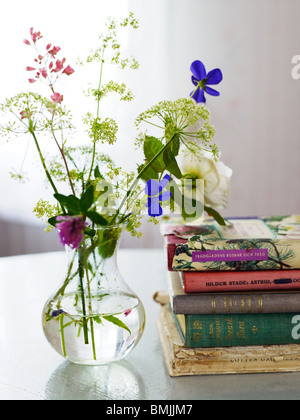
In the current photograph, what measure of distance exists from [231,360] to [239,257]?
15 centimetres

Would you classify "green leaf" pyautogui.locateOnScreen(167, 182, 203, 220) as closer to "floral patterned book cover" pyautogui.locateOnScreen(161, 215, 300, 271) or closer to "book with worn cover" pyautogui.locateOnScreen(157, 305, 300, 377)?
"floral patterned book cover" pyautogui.locateOnScreen(161, 215, 300, 271)

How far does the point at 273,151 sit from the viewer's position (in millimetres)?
2529

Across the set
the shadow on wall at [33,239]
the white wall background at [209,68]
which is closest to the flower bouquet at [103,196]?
the white wall background at [209,68]

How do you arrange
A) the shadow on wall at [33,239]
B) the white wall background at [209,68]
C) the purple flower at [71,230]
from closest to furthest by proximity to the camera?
the purple flower at [71,230]
the white wall background at [209,68]
the shadow on wall at [33,239]

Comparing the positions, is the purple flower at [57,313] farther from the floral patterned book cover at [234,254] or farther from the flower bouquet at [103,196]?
the floral patterned book cover at [234,254]

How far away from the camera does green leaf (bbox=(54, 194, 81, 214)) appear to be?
0.64 metres

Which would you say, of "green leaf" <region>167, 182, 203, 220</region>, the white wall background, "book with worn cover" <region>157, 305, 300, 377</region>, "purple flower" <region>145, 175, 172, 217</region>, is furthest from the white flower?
the white wall background

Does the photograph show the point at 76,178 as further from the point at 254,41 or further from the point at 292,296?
the point at 254,41

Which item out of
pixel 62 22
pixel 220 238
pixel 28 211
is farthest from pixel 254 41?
pixel 220 238

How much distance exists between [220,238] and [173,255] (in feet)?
0.30

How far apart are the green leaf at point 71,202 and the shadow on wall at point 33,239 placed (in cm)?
Result: 191

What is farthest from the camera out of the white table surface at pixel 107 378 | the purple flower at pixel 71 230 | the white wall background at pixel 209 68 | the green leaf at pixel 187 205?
the white wall background at pixel 209 68

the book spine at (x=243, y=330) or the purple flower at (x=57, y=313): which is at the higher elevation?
the purple flower at (x=57, y=313)

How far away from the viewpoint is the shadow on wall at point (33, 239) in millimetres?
2564
